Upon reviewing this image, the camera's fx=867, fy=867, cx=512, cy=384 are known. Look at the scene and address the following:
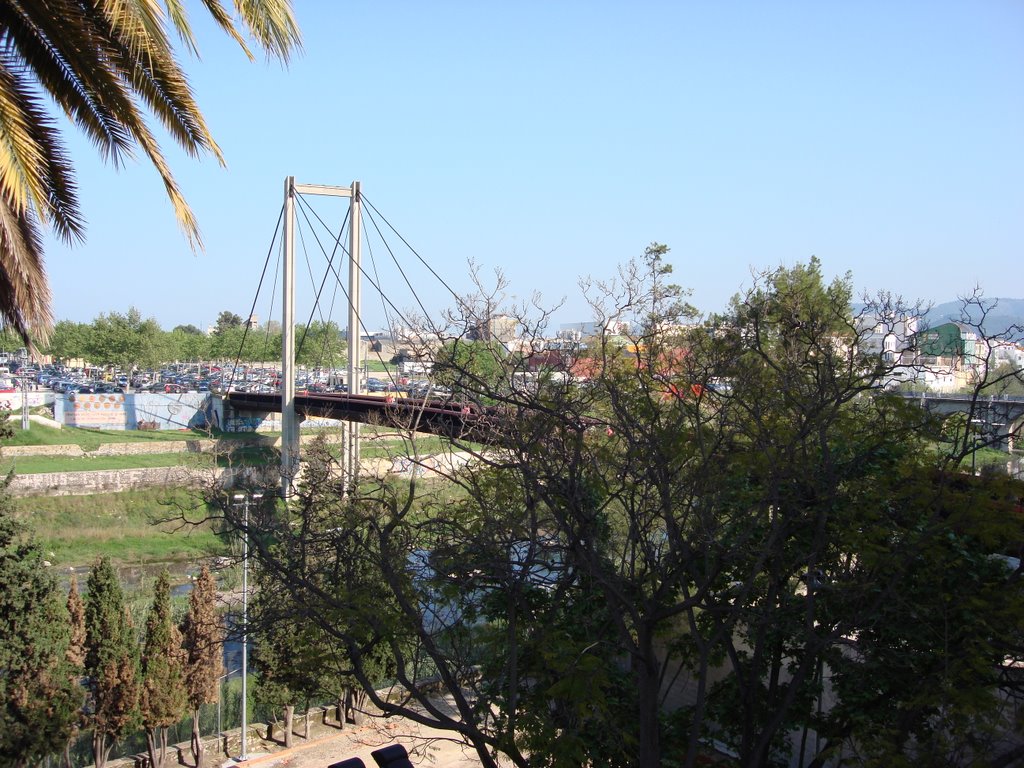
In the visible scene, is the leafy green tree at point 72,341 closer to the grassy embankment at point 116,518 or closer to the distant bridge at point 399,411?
the grassy embankment at point 116,518

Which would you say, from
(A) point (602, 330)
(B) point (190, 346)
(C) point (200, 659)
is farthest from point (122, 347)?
(A) point (602, 330)

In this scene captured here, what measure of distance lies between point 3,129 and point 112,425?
1301 inches

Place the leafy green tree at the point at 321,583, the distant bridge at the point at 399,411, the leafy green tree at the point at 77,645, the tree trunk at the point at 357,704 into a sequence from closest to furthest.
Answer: the leafy green tree at the point at 321,583
the distant bridge at the point at 399,411
the leafy green tree at the point at 77,645
the tree trunk at the point at 357,704

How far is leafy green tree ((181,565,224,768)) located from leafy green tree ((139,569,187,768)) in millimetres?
162

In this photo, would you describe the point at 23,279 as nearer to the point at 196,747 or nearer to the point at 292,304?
the point at 196,747

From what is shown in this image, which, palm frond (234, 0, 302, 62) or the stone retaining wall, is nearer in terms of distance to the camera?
palm frond (234, 0, 302, 62)

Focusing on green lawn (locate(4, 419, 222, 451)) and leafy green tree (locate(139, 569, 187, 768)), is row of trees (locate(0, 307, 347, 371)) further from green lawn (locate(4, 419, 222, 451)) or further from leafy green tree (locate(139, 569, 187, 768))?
leafy green tree (locate(139, 569, 187, 768))

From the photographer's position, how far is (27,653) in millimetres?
8531

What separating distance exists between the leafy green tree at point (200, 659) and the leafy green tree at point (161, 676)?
0.16 meters

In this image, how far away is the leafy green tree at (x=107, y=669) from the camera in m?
9.82

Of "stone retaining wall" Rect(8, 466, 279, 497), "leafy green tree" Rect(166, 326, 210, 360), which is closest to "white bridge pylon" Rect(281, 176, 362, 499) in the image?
"stone retaining wall" Rect(8, 466, 279, 497)

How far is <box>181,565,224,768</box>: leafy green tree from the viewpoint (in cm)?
1044

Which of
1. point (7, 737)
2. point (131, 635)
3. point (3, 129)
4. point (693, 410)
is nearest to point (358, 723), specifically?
point (131, 635)

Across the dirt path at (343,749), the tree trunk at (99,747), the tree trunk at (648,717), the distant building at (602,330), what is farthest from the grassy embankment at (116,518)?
the tree trunk at (648,717)
